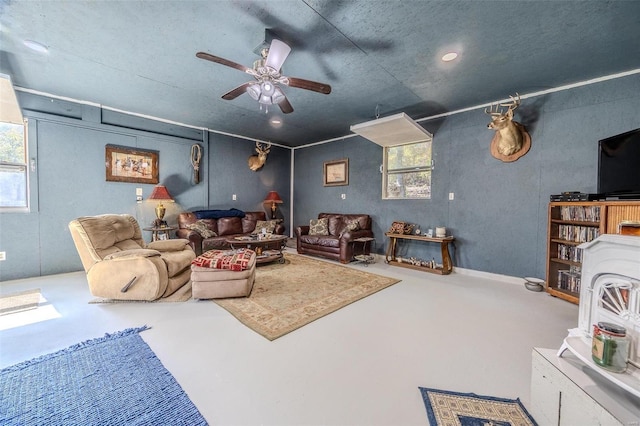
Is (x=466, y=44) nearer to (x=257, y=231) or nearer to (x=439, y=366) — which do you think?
(x=439, y=366)

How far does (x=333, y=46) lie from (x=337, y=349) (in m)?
2.71

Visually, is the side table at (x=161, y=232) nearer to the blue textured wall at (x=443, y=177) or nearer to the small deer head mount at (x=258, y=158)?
the blue textured wall at (x=443, y=177)

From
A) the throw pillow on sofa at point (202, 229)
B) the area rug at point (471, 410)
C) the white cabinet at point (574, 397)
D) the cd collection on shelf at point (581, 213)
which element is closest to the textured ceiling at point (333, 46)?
the cd collection on shelf at point (581, 213)

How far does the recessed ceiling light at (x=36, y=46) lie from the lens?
96.0 inches

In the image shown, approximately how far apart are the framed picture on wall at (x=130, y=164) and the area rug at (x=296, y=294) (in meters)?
2.76

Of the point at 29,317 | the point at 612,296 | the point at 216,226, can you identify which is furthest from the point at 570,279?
the point at 29,317

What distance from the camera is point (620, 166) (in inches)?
93.1

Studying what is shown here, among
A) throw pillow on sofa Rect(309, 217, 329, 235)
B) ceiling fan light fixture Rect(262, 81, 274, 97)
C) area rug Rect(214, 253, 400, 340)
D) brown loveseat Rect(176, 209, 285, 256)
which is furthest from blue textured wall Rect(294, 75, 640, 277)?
ceiling fan light fixture Rect(262, 81, 274, 97)

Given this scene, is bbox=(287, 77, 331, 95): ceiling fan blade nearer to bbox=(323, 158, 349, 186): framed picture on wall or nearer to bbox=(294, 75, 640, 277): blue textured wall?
bbox=(294, 75, 640, 277): blue textured wall

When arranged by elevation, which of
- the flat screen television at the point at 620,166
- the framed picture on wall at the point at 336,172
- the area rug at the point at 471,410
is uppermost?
the framed picture on wall at the point at 336,172

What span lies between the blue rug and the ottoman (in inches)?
35.8

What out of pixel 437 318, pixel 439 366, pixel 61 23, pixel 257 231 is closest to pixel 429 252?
pixel 437 318

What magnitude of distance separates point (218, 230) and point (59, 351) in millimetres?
3329

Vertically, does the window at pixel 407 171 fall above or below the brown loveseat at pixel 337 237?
above
